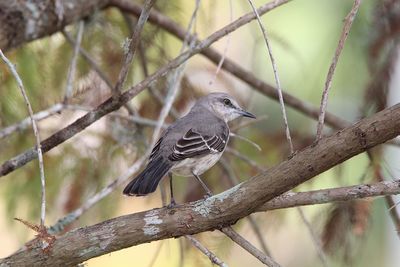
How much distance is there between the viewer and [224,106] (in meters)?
5.41

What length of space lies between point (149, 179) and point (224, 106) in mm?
1635

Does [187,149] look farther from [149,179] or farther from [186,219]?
[186,219]

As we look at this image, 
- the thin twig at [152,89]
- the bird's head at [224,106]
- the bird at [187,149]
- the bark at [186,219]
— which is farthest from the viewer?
the bird's head at [224,106]

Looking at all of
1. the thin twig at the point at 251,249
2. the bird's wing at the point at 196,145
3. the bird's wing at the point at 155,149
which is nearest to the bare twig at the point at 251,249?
the thin twig at the point at 251,249

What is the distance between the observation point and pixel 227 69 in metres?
5.20

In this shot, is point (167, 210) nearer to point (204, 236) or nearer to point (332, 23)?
point (204, 236)

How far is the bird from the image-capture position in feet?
13.4

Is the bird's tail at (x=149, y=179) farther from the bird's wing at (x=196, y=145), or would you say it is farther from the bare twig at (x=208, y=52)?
the bare twig at (x=208, y=52)

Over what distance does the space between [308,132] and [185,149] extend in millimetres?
1116

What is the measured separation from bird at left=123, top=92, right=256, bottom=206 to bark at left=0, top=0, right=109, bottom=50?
3.49 ft

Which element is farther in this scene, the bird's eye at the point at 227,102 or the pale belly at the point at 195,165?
the bird's eye at the point at 227,102

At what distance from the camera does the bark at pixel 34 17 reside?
475 centimetres

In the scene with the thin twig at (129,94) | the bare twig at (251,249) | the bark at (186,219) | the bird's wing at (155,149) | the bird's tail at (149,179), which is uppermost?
the bird's wing at (155,149)

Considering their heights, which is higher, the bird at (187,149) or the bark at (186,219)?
the bird at (187,149)
